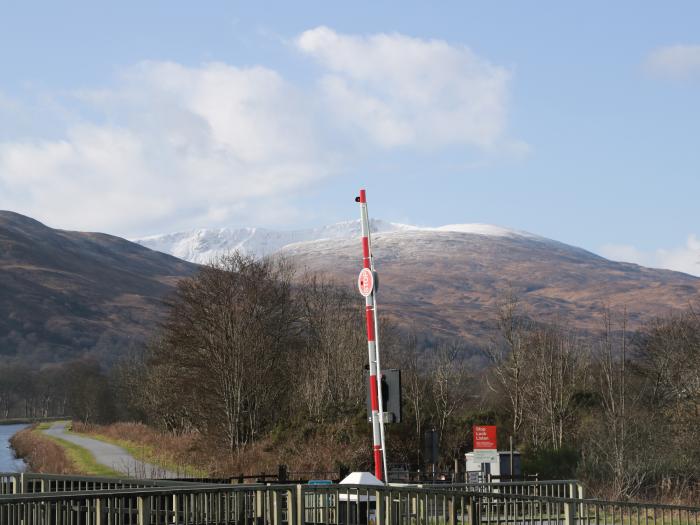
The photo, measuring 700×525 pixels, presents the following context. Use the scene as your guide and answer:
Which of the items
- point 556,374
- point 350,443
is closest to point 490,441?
point 350,443

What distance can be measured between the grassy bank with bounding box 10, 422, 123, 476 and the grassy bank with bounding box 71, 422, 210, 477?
2.84 m

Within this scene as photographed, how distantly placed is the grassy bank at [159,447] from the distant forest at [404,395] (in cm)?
131

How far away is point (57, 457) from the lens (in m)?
63.7

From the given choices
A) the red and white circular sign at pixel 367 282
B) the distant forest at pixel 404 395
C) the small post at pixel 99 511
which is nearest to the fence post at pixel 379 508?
the small post at pixel 99 511

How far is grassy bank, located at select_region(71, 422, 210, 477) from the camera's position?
172 feet

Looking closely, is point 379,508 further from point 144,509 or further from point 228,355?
point 228,355

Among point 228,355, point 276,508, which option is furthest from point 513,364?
point 276,508

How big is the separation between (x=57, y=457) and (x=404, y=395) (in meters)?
20.6

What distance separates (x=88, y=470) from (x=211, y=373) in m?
9.70

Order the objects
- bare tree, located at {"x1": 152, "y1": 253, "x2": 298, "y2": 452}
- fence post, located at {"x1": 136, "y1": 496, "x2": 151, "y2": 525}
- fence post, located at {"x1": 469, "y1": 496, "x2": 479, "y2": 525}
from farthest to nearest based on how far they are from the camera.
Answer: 1. bare tree, located at {"x1": 152, "y1": 253, "x2": 298, "y2": 452}
2. fence post, located at {"x1": 469, "y1": 496, "x2": 479, "y2": 525}
3. fence post, located at {"x1": 136, "y1": 496, "x2": 151, "y2": 525}

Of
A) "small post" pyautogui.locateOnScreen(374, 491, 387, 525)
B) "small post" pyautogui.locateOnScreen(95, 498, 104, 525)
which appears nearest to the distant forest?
"small post" pyautogui.locateOnScreen(374, 491, 387, 525)

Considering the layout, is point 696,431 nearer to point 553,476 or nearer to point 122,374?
point 553,476

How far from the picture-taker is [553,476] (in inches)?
1689

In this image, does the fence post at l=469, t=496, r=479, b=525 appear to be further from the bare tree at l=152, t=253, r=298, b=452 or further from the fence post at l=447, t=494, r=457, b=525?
the bare tree at l=152, t=253, r=298, b=452
